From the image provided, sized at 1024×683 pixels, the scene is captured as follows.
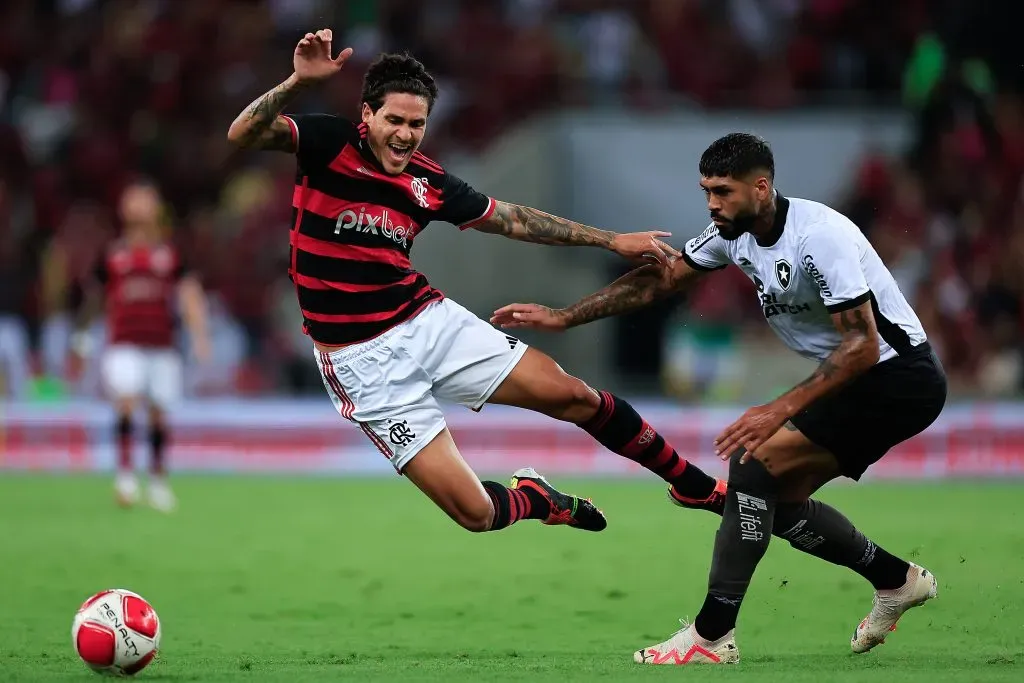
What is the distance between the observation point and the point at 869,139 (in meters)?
17.5

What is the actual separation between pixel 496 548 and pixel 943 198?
30.1ft

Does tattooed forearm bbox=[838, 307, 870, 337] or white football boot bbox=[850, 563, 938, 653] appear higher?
tattooed forearm bbox=[838, 307, 870, 337]

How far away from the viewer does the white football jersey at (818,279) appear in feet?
19.3

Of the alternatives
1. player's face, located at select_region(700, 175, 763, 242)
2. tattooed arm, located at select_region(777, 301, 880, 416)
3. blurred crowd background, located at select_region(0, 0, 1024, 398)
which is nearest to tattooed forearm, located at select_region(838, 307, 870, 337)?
tattooed arm, located at select_region(777, 301, 880, 416)

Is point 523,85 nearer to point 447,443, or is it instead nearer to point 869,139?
point 869,139

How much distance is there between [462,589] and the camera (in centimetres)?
842

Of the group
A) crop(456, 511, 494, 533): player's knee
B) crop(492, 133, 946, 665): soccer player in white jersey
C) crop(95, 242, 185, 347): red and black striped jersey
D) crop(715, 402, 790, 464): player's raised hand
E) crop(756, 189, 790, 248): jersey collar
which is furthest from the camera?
crop(95, 242, 185, 347): red and black striped jersey

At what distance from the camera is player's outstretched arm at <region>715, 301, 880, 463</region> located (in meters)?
5.80

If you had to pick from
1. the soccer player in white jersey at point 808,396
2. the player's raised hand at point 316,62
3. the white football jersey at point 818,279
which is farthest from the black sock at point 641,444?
the player's raised hand at point 316,62

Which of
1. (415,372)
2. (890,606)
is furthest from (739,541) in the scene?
(415,372)

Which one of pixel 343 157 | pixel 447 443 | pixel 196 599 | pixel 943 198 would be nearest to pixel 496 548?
pixel 196 599

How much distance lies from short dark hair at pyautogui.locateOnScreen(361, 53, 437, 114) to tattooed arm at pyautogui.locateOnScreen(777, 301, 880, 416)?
6.69 ft

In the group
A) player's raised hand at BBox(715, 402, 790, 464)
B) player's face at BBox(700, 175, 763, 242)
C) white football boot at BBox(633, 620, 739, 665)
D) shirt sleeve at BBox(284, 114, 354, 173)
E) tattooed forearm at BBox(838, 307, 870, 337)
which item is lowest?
white football boot at BBox(633, 620, 739, 665)

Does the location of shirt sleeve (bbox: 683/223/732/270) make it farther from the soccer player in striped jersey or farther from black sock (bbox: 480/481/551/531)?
black sock (bbox: 480/481/551/531)
